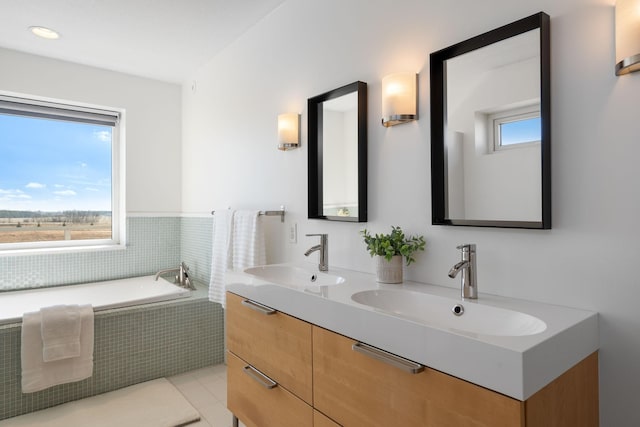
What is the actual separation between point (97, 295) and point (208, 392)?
1.27 metres

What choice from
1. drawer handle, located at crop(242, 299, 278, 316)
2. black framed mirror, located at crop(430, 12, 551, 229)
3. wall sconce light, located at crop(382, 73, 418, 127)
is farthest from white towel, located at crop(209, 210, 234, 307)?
black framed mirror, located at crop(430, 12, 551, 229)

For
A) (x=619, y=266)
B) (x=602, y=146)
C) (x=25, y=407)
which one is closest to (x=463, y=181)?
(x=602, y=146)

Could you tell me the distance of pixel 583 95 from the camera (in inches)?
46.8

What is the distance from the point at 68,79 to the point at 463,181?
3.43m

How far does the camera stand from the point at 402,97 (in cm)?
163

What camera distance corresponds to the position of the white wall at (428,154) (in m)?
1.13

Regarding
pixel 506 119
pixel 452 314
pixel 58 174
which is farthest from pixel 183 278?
pixel 506 119

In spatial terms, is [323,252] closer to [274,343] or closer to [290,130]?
[274,343]

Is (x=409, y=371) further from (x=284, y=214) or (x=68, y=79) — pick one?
(x=68, y=79)

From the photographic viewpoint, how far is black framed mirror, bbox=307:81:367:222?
188cm

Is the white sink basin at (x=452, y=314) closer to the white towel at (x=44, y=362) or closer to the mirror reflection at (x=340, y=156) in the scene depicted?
the mirror reflection at (x=340, y=156)

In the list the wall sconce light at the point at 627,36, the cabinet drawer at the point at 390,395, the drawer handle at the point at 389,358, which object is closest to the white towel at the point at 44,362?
the cabinet drawer at the point at 390,395

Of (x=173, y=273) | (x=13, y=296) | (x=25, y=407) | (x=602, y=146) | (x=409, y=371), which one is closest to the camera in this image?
(x=409, y=371)

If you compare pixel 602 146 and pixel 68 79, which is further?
pixel 68 79
